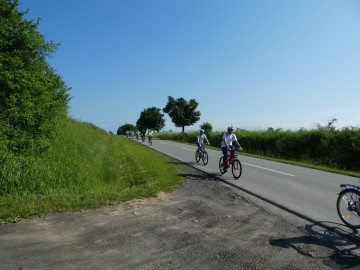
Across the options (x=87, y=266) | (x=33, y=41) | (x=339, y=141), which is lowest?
(x=87, y=266)

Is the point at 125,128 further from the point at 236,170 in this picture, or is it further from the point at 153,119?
the point at 236,170

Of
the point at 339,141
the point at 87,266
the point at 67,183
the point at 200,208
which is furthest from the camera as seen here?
the point at 339,141

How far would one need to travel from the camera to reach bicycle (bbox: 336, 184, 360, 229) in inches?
269

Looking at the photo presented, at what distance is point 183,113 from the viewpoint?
8500 cm

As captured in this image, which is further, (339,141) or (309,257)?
(339,141)

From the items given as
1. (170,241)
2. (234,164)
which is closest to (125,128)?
(234,164)

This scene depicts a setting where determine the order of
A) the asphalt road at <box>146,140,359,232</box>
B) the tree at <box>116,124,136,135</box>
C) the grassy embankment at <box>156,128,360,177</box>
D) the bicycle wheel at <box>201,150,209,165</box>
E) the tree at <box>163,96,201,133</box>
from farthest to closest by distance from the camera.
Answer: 1. the tree at <box>116,124,136,135</box>
2. the tree at <box>163,96,201,133</box>
3. the grassy embankment at <box>156,128,360,177</box>
4. the bicycle wheel at <box>201,150,209,165</box>
5. the asphalt road at <box>146,140,359,232</box>

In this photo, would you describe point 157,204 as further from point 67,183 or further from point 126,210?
point 67,183

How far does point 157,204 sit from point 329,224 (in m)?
4.10

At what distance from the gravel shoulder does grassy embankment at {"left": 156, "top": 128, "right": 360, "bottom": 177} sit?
11.4m

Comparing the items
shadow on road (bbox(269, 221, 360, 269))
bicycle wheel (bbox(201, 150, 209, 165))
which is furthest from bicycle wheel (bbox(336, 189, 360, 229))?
bicycle wheel (bbox(201, 150, 209, 165))

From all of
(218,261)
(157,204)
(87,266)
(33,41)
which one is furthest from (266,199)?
(33,41)

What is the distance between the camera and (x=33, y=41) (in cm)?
1313

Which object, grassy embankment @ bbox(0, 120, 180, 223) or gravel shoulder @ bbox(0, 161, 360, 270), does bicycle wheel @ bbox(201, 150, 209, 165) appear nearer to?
grassy embankment @ bbox(0, 120, 180, 223)
